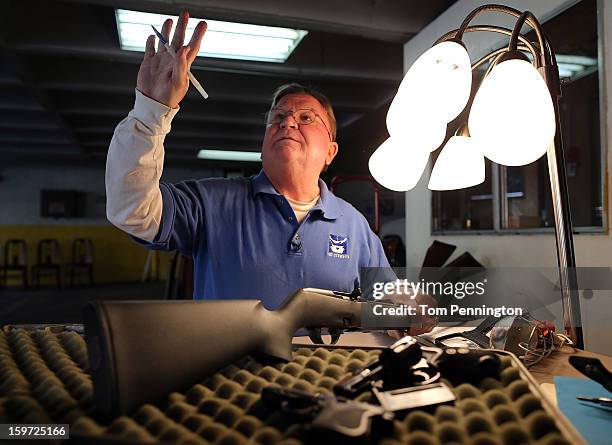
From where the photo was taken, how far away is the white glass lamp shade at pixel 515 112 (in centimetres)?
69

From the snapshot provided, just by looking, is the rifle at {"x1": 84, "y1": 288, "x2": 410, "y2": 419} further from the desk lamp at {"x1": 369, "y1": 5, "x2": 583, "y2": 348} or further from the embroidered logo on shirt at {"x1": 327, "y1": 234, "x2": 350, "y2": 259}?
the embroidered logo on shirt at {"x1": 327, "y1": 234, "x2": 350, "y2": 259}

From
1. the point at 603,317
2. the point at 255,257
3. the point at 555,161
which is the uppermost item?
the point at 555,161

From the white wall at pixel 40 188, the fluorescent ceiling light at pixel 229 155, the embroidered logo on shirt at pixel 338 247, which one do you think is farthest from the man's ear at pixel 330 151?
the white wall at pixel 40 188

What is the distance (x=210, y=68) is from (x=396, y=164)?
294 centimetres

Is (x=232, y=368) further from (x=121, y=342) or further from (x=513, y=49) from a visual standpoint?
(x=513, y=49)

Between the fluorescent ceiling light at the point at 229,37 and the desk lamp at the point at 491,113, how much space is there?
2230mm

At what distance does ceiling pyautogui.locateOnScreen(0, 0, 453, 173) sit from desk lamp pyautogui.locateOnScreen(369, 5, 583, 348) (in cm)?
207

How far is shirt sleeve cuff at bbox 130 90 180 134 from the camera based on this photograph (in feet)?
2.97

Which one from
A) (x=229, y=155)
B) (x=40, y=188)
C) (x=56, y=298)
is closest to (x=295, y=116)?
(x=229, y=155)

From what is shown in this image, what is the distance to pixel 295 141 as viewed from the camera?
4.65 feet

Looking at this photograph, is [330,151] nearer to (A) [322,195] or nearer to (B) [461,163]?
(A) [322,195]

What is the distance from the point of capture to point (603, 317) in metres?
1.56

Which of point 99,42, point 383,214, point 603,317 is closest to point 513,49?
point 603,317

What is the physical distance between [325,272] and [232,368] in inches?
32.3
